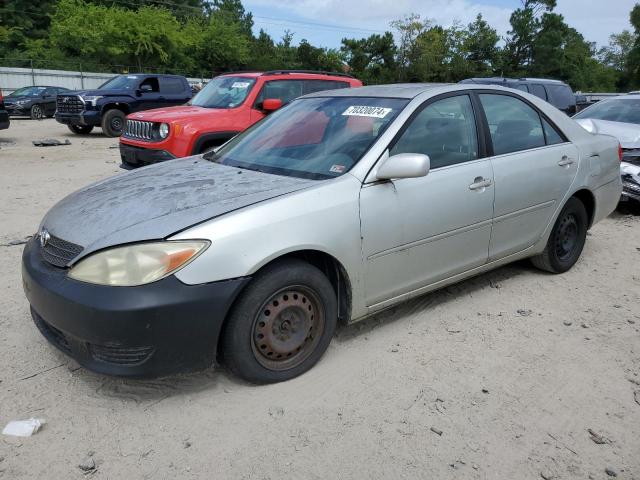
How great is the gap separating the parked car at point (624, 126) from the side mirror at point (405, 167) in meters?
4.02

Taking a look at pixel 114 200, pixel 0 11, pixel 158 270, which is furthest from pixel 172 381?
pixel 0 11

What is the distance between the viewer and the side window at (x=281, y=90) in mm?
8352

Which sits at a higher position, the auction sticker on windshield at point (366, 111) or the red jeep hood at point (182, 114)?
the auction sticker on windshield at point (366, 111)

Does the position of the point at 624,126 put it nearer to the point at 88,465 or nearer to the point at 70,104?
the point at 88,465

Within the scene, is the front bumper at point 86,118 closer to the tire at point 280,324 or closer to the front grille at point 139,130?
the front grille at point 139,130

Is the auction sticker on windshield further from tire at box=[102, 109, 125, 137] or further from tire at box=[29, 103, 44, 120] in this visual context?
tire at box=[29, 103, 44, 120]

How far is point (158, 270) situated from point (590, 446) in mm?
2157

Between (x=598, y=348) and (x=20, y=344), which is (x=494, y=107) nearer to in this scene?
(x=598, y=348)

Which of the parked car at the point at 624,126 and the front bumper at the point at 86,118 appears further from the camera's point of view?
the front bumper at the point at 86,118

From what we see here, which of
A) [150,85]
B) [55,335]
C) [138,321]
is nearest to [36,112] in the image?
[150,85]

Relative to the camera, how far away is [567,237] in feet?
15.7

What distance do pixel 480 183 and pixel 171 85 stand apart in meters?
13.2

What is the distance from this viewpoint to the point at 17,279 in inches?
173

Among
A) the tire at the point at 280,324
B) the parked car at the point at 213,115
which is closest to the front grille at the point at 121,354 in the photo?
the tire at the point at 280,324
